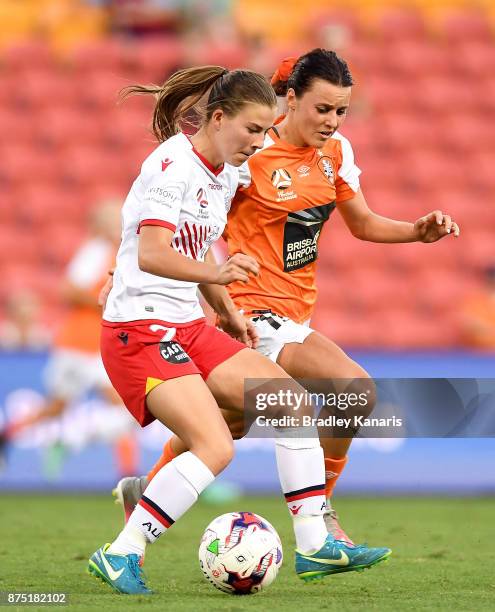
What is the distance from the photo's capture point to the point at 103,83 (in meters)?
14.7

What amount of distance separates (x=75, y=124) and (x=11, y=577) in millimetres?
9585

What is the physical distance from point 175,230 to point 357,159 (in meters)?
9.78

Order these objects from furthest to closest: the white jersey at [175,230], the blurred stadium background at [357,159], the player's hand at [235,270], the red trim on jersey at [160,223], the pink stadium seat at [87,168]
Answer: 1. the pink stadium seat at [87,168]
2. the blurred stadium background at [357,159]
3. the white jersey at [175,230]
4. the red trim on jersey at [160,223]
5. the player's hand at [235,270]

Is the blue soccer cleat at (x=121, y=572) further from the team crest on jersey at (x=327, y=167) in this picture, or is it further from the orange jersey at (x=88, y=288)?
the orange jersey at (x=88, y=288)

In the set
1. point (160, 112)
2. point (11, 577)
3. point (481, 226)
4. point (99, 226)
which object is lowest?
point (11, 577)

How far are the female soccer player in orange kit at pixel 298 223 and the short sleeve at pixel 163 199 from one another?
2.73ft

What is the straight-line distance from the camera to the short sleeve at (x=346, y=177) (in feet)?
19.3

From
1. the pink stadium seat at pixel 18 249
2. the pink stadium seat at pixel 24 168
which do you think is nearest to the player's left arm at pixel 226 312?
the pink stadium seat at pixel 18 249

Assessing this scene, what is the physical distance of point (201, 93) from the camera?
206 inches

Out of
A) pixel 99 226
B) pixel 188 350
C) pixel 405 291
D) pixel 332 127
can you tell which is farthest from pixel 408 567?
pixel 405 291

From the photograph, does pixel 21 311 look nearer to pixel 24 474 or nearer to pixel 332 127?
pixel 24 474

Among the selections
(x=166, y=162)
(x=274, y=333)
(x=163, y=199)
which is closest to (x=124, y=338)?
(x=163, y=199)

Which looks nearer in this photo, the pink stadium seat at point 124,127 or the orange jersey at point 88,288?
the orange jersey at point 88,288

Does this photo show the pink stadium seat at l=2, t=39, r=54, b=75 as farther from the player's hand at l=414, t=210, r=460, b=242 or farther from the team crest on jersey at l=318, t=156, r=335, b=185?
the player's hand at l=414, t=210, r=460, b=242
